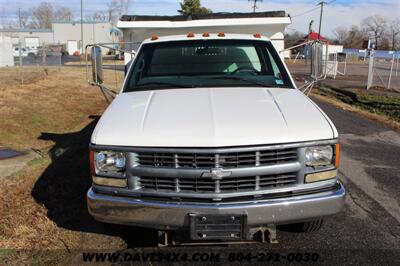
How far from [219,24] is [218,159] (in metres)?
5.55

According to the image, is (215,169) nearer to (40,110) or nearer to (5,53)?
(40,110)

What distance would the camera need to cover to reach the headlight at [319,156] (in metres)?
3.41

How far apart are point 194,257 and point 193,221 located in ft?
2.15

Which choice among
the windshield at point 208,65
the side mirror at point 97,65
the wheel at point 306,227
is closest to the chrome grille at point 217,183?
the wheel at point 306,227

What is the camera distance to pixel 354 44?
374ft

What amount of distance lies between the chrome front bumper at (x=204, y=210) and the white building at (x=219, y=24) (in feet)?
17.1

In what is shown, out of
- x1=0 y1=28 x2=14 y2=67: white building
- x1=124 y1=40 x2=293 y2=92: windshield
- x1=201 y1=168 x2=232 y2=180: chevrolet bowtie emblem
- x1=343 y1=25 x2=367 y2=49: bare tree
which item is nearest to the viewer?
x1=201 y1=168 x2=232 y2=180: chevrolet bowtie emblem

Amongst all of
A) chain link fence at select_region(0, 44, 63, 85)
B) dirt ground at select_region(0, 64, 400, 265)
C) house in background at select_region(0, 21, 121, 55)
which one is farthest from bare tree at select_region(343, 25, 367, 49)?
dirt ground at select_region(0, 64, 400, 265)

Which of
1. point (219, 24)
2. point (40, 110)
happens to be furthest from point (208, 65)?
point (40, 110)

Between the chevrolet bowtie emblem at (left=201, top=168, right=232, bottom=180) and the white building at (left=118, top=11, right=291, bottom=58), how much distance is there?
5.40m

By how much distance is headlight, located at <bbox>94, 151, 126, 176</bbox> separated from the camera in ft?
11.2

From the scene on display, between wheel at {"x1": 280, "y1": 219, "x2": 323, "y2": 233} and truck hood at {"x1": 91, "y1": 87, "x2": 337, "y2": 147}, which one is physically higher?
truck hood at {"x1": 91, "y1": 87, "x2": 337, "y2": 147}

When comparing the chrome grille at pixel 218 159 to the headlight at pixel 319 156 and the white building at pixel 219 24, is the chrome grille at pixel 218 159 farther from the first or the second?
the white building at pixel 219 24

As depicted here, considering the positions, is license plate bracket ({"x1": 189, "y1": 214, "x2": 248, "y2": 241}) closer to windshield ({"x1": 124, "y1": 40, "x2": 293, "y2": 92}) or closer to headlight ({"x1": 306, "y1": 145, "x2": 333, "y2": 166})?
headlight ({"x1": 306, "y1": 145, "x2": 333, "y2": 166})
